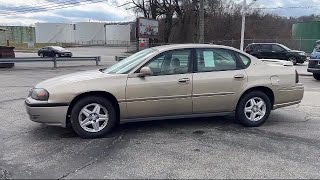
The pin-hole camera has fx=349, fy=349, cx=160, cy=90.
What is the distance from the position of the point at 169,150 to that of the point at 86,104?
1501 mm

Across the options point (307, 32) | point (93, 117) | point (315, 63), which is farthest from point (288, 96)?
point (307, 32)

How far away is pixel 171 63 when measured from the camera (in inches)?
230

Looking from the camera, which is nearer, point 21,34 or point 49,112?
point 49,112

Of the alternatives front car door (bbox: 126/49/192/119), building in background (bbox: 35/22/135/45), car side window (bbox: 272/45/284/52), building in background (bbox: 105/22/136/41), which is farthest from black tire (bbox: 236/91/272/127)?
building in background (bbox: 35/22/135/45)

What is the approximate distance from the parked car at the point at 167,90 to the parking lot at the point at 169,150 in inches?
12.0

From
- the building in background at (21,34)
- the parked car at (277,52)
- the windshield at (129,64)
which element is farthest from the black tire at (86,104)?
the building in background at (21,34)

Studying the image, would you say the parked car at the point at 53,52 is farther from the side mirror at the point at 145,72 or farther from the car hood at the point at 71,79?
the side mirror at the point at 145,72

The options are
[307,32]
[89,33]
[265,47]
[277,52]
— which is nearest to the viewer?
[277,52]

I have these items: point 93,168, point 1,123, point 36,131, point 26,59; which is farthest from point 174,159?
point 26,59

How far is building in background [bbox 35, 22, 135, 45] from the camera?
8869 centimetres

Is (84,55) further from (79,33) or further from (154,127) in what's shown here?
(79,33)

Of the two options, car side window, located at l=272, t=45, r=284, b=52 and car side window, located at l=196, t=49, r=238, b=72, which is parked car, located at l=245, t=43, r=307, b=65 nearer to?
car side window, located at l=272, t=45, r=284, b=52

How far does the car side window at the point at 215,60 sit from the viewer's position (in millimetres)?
5988

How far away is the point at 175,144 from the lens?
5.21 metres
